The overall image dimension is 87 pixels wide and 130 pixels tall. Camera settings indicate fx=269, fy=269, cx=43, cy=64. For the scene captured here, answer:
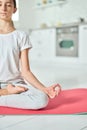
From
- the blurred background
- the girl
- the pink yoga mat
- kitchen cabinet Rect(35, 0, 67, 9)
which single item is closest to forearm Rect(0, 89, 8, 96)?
the girl

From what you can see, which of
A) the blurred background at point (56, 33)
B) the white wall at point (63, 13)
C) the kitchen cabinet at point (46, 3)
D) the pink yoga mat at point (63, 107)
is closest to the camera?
the pink yoga mat at point (63, 107)

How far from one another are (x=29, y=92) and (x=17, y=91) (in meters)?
0.07

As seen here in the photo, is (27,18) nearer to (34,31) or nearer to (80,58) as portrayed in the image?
(34,31)

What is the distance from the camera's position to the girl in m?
1.44

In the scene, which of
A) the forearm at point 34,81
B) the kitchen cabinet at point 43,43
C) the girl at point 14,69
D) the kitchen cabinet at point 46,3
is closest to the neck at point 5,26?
the girl at point 14,69

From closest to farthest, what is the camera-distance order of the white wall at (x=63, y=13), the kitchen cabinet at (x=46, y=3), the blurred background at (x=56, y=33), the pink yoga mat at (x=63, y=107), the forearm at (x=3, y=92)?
1. the pink yoga mat at (x=63, y=107)
2. the forearm at (x=3, y=92)
3. the blurred background at (x=56, y=33)
4. the white wall at (x=63, y=13)
5. the kitchen cabinet at (x=46, y=3)

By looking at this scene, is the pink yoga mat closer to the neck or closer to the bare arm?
the bare arm

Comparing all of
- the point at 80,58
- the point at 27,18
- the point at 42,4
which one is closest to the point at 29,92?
the point at 80,58

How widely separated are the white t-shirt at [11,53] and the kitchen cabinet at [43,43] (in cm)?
414

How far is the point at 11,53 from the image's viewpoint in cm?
154

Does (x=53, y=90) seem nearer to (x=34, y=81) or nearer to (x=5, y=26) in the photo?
(x=34, y=81)

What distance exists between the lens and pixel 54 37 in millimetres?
5684

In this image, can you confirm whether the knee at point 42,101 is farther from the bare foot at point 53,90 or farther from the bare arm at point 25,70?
the bare arm at point 25,70

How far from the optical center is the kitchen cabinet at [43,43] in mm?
5754
